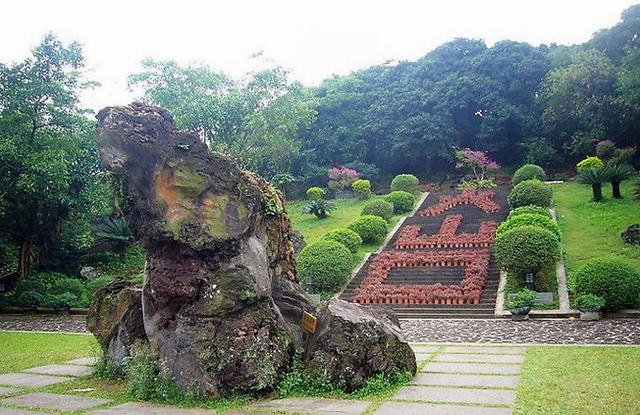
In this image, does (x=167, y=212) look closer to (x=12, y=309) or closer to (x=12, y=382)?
(x=12, y=382)

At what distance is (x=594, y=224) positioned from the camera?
21.0 meters

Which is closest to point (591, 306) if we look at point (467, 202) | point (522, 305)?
point (522, 305)

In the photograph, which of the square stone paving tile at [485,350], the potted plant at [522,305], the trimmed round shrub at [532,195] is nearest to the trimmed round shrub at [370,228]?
the trimmed round shrub at [532,195]

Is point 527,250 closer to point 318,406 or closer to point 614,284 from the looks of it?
point 614,284

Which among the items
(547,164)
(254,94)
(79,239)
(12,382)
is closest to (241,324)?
(12,382)

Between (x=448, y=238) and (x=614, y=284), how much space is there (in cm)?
907

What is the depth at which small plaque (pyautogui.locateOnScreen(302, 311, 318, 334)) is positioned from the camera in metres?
7.80

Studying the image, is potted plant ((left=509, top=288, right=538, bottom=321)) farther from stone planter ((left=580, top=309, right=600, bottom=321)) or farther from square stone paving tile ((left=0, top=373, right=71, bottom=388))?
square stone paving tile ((left=0, top=373, right=71, bottom=388))

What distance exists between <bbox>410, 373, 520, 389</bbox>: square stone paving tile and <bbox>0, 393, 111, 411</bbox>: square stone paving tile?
405 centimetres

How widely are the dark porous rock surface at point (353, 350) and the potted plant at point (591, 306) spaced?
718cm

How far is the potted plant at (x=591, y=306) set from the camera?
42.7 ft

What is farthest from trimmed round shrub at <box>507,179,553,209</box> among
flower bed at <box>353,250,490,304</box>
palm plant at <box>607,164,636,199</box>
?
flower bed at <box>353,250,490,304</box>

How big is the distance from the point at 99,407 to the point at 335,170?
95.3 feet

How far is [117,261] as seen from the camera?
941 inches
